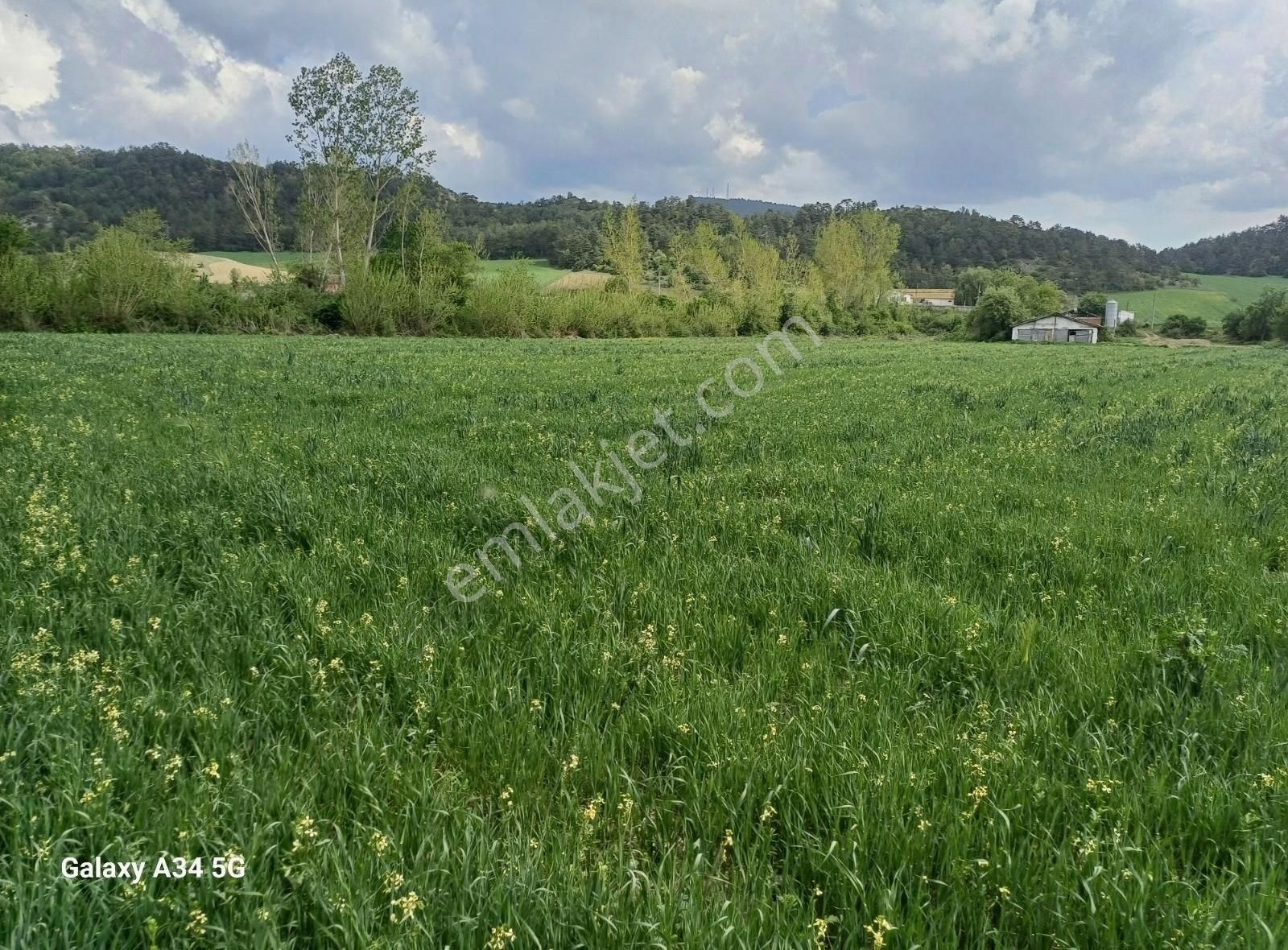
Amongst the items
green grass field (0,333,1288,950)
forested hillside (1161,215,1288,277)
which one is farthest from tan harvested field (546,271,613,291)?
forested hillside (1161,215,1288,277)

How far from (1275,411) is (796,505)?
38.0 feet

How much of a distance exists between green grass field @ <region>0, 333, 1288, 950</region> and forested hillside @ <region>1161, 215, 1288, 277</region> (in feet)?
693

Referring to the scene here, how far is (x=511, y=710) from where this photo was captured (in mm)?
2717

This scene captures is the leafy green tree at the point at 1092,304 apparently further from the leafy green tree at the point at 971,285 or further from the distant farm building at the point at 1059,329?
the distant farm building at the point at 1059,329

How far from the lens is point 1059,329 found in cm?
9931

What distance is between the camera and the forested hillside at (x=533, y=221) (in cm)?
7419

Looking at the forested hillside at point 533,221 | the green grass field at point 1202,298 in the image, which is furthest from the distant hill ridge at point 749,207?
the green grass field at point 1202,298

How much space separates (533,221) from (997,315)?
76.4 m

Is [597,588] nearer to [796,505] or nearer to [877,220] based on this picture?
[796,505]

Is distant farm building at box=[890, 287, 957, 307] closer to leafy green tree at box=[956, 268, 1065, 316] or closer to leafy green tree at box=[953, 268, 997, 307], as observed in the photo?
leafy green tree at box=[953, 268, 997, 307]

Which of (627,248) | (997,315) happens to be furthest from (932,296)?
(627,248)

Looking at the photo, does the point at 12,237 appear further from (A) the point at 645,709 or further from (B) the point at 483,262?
(A) the point at 645,709

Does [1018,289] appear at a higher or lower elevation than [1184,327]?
higher

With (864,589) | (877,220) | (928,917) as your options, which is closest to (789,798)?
(928,917)
